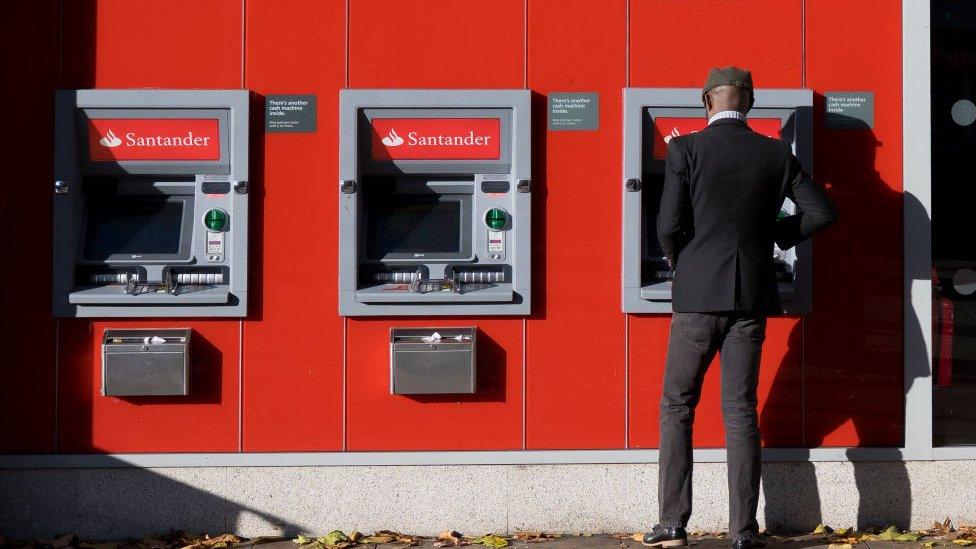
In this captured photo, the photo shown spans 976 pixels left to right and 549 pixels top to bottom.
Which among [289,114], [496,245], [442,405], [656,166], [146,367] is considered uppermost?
[289,114]

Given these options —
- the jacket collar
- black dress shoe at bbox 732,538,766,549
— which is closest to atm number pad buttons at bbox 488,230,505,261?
the jacket collar

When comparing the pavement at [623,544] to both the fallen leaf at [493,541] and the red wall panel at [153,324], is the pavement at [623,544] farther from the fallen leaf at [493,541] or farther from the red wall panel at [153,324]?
the red wall panel at [153,324]

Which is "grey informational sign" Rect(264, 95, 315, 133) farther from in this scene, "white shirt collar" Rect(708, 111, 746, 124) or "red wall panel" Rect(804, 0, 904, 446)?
"red wall panel" Rect(804, 0, 904, 446)

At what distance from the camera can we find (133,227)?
487cm

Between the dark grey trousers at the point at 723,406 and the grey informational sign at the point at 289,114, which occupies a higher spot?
the grey informational sign at the point at 289,114

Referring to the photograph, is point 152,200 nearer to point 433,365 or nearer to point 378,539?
point 433,365

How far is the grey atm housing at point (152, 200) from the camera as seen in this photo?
481 cm

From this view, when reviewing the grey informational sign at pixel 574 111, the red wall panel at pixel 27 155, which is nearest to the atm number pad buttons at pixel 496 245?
the grey informational sign at pixel 574 111

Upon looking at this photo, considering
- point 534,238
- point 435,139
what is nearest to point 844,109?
point 534,238

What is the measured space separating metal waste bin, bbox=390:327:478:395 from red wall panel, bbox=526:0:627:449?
32 cm

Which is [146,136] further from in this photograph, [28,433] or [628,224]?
[628,224]

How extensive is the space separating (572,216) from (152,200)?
1.94 m

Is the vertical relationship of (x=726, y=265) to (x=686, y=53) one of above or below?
below

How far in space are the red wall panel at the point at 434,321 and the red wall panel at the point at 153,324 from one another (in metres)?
0.57
